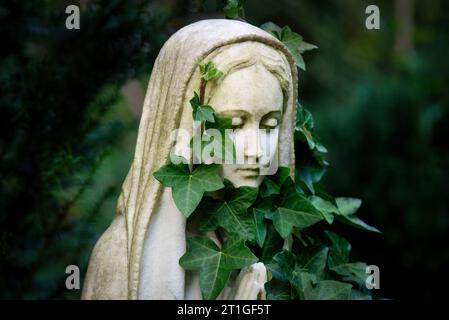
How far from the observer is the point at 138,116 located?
521 cm

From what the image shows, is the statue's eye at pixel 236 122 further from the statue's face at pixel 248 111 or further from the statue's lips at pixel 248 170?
the statue's lips at pixel 248 170

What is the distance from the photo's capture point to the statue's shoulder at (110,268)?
2055 mm

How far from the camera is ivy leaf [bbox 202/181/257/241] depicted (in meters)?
2.08

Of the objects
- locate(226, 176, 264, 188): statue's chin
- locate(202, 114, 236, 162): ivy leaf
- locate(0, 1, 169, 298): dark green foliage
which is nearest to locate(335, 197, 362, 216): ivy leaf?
locate(226, 176, 264, 188): statue's chin

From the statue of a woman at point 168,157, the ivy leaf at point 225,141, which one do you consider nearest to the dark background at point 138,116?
the statue of a woman at point 168,157

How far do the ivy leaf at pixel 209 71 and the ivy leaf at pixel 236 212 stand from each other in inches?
10.7

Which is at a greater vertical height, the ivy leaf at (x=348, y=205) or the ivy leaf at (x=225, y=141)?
the ivy leaf at (x=225, y=141)

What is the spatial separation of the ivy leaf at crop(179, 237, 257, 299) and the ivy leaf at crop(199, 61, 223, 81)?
0.40 meters

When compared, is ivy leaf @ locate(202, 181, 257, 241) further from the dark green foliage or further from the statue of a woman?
the dark green foliage

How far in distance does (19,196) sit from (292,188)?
53.7 inches

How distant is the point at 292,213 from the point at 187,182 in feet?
1.01

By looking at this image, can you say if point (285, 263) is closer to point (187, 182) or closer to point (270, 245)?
point (270, 245)

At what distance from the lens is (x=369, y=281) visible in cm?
241
